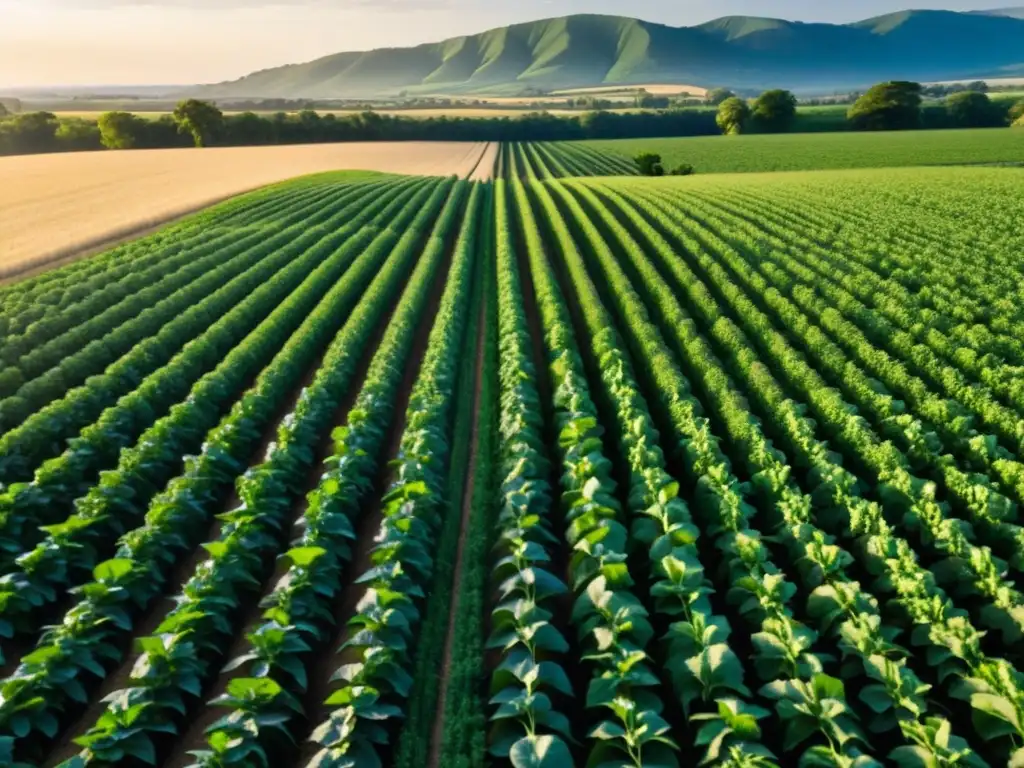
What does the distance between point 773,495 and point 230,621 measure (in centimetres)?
792

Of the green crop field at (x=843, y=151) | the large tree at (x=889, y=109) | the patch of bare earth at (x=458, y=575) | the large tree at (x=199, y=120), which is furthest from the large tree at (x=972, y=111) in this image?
the patch of bare earth at (x=458, y=575)

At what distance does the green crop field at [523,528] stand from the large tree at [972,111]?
10056 centimetres

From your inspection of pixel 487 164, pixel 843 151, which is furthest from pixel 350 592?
pixel 843 151

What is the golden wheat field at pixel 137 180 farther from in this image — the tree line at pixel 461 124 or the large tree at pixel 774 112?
the large tree at pixel 774 112

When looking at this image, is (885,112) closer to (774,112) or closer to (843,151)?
(774,112)

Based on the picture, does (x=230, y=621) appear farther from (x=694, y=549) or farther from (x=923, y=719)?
(x=923, y=719)

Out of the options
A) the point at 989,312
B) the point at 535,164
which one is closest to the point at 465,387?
the point at 989,312

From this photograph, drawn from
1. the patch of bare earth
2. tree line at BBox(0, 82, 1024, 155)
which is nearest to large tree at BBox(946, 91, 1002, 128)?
tree line at BBox(0, 82, 1024, 155)

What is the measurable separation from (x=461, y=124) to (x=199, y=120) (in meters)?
40.3

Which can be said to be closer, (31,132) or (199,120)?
(31,132)

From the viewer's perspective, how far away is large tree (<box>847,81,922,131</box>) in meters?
99.0

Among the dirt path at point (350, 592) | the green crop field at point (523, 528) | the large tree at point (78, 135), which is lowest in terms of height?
the dirt path at point (350, 592)

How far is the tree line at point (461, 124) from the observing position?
92.2 meters

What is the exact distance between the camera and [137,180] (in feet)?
203
